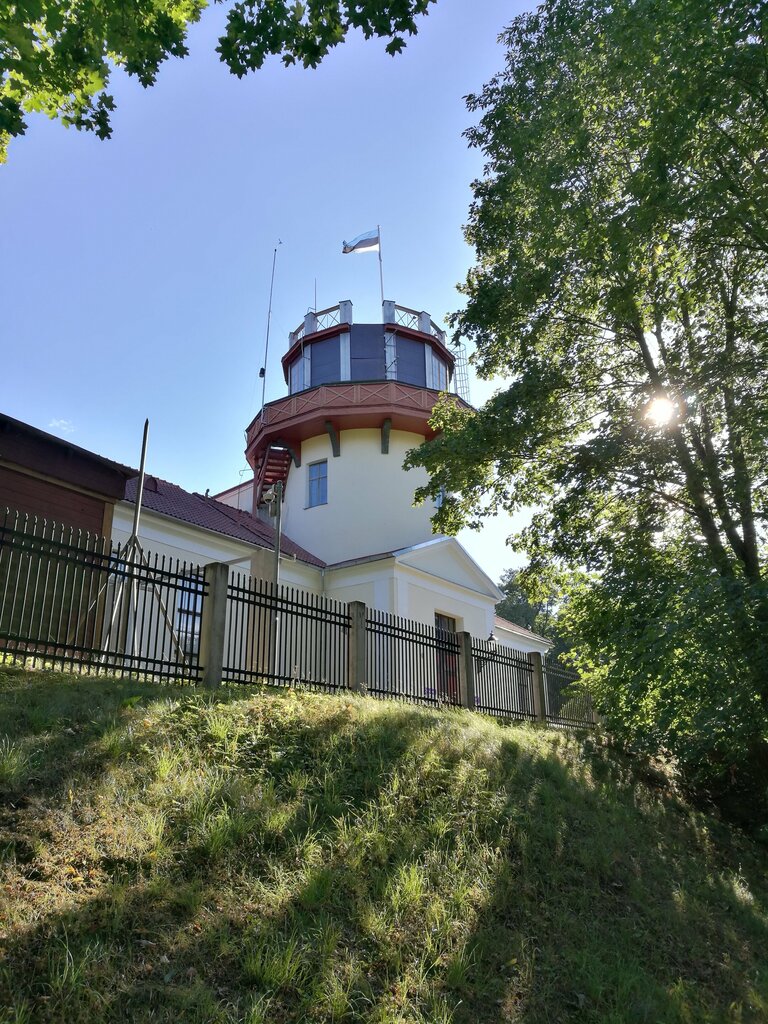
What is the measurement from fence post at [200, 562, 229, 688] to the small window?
16.9 meters

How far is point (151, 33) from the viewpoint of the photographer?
20.3 feet

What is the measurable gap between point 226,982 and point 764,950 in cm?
556

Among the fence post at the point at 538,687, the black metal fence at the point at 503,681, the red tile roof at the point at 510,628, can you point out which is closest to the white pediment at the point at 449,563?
the red tile roof at the point at 510,628

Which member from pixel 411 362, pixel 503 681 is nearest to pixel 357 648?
pixel 503 681

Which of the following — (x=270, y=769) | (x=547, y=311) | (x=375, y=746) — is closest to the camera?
(x=270, y=769)

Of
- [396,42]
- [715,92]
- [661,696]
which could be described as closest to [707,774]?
[661,696]

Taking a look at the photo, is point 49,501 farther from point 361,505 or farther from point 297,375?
point 297,375

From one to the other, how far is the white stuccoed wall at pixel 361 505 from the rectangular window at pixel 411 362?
247 centimetres

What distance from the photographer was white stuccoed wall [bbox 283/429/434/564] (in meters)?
25.9

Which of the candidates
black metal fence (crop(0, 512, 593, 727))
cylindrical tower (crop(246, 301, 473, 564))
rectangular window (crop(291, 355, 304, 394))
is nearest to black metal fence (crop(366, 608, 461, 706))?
black metal fence (crop(0, 512, 593, 727))

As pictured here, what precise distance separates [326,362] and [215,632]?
20696 mm

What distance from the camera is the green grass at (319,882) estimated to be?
13.3ft

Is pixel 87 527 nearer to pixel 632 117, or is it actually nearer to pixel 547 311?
pixel 547 311

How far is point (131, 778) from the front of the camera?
568cm
